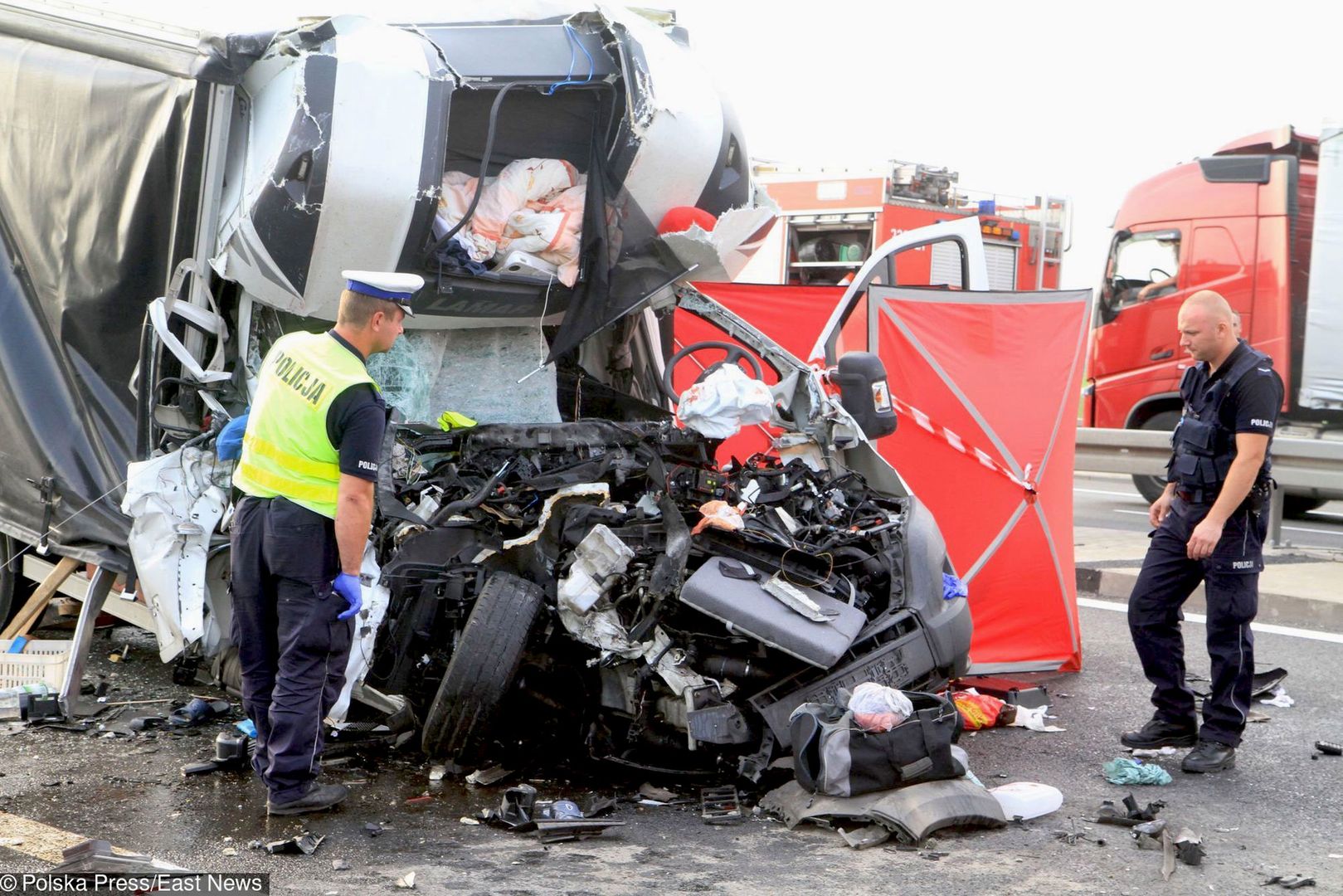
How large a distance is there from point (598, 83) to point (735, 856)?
3.02 metres

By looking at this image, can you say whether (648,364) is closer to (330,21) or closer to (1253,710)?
(330,21)

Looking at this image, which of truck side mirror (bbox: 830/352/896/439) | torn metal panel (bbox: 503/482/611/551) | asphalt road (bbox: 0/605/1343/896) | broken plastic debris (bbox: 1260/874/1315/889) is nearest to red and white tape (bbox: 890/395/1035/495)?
truck side mirror (bbox: 830/352/896/439)

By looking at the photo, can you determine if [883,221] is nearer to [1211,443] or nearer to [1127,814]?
[1211,443]

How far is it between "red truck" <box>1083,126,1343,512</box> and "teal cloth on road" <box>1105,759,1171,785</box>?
Answer: 7705 millimetres

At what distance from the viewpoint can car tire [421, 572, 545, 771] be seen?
4.70 metres

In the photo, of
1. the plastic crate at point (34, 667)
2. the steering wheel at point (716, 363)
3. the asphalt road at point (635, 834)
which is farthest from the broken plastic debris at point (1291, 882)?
the plastic crate at point (34, 667)

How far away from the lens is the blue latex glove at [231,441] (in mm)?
5117

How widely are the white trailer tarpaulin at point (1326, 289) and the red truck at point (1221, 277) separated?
0.04 feet

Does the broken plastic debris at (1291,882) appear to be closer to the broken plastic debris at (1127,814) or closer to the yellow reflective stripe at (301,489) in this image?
the broken plastic debris at (1127,814)

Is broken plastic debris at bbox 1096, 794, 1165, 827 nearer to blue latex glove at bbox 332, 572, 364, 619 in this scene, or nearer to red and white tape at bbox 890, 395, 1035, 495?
red and white tape at bbox 890, 395, 1035, 495

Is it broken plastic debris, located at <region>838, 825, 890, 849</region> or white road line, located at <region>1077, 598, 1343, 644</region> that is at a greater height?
broken plastic debris, located at <region>838, 825, 890, 849</region>

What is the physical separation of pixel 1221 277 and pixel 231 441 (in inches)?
403

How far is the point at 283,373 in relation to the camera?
14.9 feet

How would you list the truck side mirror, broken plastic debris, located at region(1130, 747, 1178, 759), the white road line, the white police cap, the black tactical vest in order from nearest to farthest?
the white police cap → the black tactical vest → broken plastic debris, located at region(1130, 747, 1178, 759) → the truck side mirror → the white road line
